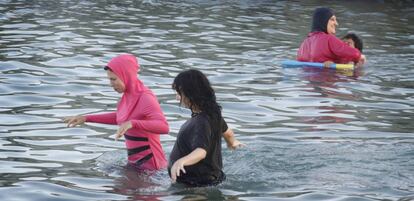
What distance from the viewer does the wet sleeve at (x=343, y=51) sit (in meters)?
16.3

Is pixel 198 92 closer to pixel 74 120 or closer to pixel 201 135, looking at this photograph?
pixel 201 135

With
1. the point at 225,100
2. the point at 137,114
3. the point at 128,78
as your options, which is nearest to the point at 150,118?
the point at 137,114

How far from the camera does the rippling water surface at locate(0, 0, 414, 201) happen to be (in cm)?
919

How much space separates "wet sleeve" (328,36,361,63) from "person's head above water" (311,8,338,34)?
0.70 ft

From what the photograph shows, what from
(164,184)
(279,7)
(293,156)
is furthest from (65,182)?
(279,7)

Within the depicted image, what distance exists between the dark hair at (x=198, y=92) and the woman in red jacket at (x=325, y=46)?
7.93 metres

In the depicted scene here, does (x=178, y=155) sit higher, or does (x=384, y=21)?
(x=178, y=155)

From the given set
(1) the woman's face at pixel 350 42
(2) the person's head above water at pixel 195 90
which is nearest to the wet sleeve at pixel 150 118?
(2) the person's head above water at pixel 195 90

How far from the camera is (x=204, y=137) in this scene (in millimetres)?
8539

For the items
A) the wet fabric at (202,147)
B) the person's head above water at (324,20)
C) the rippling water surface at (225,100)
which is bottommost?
the rippling water surface at (225,100)

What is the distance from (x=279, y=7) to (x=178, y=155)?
56.5 feet

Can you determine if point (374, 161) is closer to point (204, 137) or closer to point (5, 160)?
point (204, 137)

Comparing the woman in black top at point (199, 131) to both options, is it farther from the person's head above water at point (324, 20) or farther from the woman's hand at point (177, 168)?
the person's head above water at point (324, 20)

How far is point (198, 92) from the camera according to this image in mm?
8625
